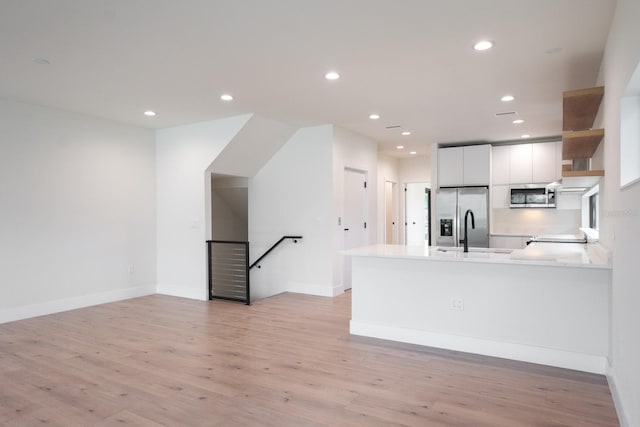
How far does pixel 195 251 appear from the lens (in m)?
6.18

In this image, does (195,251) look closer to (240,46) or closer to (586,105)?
(240,46)

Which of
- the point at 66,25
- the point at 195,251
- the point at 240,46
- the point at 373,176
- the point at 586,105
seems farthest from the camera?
the point at 373,176

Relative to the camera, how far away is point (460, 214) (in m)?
7.40

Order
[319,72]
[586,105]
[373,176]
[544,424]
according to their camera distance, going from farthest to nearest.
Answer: [373,176] < [319,72] < [586,105] < [544,424]

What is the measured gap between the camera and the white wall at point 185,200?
6047 mm

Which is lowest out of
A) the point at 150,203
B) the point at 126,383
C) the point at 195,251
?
the point at 126,383

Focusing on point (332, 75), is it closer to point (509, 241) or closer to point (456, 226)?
point (456, 226)

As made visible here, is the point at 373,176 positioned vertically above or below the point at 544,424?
above

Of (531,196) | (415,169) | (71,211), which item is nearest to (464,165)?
(531,196)

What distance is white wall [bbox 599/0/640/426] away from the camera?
78.1 inches

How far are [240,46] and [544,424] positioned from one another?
3.37 metres

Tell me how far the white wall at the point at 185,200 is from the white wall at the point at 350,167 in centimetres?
167

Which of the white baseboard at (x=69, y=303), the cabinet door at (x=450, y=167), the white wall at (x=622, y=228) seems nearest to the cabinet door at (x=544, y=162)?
the cabinet door at (x=450, y=167)

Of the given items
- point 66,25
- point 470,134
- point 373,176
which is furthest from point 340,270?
point 66,25
